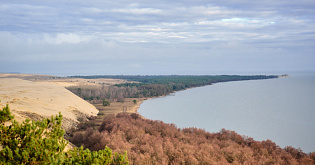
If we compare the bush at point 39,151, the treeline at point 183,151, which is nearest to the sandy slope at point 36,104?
the treeline at point 183,151

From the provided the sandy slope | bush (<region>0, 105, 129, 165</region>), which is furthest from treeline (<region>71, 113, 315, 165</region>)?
bush (<region>0, 105, 129, 165</region>)

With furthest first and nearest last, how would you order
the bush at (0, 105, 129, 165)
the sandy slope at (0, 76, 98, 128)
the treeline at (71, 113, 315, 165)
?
the sandy slope at (0, 76, 98, 128) < the treeline at (71, 113, 315, 165) < the bush at (0, 105, 129, 165)

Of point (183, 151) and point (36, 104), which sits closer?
point (183, 151)

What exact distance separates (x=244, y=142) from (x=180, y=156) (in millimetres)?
9520

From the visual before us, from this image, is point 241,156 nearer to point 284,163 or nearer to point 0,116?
point 284,163

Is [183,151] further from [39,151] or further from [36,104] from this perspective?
[36,104]

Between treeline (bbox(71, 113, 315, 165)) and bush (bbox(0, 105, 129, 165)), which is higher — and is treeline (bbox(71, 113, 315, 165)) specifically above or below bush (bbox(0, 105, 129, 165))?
below

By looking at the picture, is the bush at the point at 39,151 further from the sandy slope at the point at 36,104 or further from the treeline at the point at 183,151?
the sandy slope at the point at 36,104

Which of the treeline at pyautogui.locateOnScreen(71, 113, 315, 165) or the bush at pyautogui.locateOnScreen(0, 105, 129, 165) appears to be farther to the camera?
the treeline at pyautogui.locateOnScreen(71, 113, 315, 165)

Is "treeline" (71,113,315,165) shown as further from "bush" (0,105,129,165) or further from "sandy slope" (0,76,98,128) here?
"bush" (0,105,129,165)

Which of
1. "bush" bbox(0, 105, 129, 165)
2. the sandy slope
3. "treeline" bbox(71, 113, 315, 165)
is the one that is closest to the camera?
"bush" bbox(0, 105, 129, 165)

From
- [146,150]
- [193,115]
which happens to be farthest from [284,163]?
[193,115]

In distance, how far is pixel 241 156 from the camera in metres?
16.2

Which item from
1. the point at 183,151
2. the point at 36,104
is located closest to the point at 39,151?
the point at 183,151
